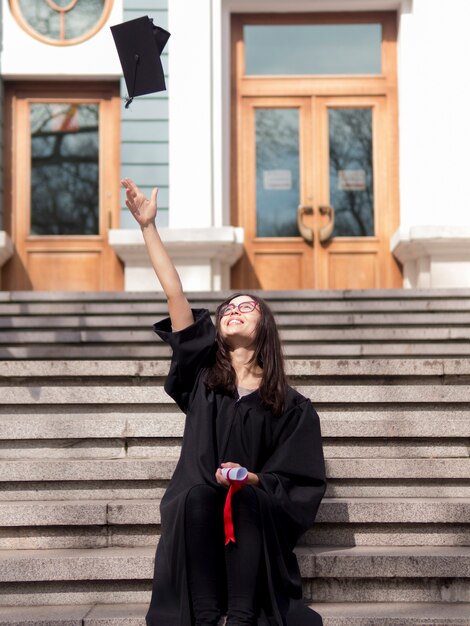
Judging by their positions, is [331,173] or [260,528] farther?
[331,173]

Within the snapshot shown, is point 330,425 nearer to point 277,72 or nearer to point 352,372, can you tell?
point 352,372

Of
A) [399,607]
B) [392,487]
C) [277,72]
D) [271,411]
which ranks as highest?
[277,72]

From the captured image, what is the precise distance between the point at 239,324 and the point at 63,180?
6.05 metres

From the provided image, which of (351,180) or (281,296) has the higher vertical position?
(351,180)

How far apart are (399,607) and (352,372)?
5.36ft

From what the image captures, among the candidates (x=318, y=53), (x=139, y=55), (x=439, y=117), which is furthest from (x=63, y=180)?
(x=139, y=55)

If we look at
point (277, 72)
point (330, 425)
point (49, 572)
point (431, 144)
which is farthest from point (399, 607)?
point (277, 72)

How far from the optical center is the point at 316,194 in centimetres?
909

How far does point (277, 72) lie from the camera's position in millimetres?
9188

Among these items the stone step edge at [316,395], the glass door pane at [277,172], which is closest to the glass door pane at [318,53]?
the glass door pane at [277,172]

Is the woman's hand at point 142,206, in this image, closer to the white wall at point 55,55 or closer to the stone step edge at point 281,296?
the stone step edge at point 281,296

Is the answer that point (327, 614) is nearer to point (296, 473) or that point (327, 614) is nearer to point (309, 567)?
point (309, 567)

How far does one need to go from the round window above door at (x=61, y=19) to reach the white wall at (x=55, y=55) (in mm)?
51

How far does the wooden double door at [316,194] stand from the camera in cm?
902
